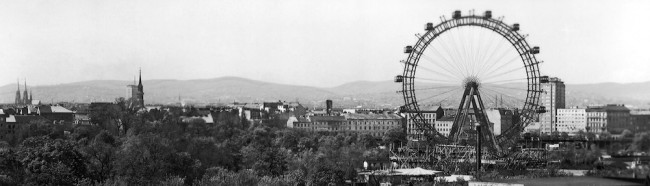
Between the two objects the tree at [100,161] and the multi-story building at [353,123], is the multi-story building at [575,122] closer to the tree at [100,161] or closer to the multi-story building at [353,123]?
the tree at [100,161]

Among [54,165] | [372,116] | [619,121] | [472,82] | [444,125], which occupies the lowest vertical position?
[444,125]

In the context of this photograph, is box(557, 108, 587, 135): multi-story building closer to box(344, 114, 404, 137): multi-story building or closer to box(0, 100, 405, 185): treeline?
box(0, 100, 405, 185): treeline

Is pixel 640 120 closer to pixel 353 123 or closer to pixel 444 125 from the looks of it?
pixel 444 125

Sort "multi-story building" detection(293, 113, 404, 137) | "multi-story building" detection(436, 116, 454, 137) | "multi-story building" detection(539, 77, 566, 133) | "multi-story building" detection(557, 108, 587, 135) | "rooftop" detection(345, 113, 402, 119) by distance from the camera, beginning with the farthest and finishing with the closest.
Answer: "rooftop" detection(345, 113, 402, 119) < "multi-story building" detection(293, 113, 404, 137) < "multi-story building" detection(436, 116, 454, 137) < "multi-story building" detection(539, 77, 566, 133) < "multi-story building" detection(557, 108, 587, 135)

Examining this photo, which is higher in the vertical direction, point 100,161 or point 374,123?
point 100,161

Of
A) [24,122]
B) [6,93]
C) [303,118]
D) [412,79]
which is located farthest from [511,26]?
[6,93]

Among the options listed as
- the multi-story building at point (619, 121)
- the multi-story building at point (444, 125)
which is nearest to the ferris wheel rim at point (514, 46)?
the multi-story building at point (619, 121)

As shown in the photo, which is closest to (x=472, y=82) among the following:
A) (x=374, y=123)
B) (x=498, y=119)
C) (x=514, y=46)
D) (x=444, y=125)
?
(x=514, y=46)

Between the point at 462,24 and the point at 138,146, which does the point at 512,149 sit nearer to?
the point at 462,24

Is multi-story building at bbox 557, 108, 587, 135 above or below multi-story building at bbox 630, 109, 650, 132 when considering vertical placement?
below

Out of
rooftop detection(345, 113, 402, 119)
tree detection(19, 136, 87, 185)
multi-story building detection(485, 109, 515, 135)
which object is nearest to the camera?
tree detection(19, 136, 87, 185)

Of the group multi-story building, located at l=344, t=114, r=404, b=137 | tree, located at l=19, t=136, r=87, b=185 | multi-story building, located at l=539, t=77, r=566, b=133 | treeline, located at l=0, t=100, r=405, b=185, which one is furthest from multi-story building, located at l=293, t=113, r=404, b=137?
tree, located at l=19, t=136, r=87, b=185
